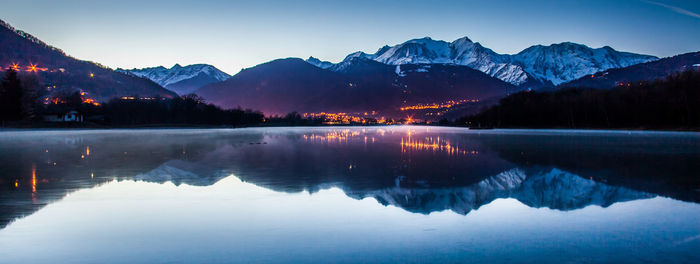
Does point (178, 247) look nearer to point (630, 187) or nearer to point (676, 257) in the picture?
point (676, 257)

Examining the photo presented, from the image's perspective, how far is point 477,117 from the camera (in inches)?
5950

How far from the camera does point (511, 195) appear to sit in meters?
11.4

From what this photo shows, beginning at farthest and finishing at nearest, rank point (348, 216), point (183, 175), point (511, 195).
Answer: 1. point (183, 175)
2. point (511, 195)
3. point (348, 216)

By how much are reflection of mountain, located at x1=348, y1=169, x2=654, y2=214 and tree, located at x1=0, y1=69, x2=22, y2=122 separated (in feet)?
312

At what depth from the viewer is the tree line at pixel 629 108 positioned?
69.1 metres

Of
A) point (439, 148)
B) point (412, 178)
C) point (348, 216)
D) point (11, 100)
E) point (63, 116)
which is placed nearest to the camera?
point (348, 216)

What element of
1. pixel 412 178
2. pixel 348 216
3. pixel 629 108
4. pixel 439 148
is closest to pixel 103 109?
pixel 439 148

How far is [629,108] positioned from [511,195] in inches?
3319

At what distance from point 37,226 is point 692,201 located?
13.7 m

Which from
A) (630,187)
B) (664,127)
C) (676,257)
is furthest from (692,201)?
(664,127)

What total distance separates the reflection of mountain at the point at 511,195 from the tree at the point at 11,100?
95051 mm

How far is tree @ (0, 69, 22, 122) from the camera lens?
274 feet

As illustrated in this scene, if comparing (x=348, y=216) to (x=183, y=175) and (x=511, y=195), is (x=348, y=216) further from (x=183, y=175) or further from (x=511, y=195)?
(x=183, y=175)

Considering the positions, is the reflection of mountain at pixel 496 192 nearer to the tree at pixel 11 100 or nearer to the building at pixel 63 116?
the tree at pixel 11 100
